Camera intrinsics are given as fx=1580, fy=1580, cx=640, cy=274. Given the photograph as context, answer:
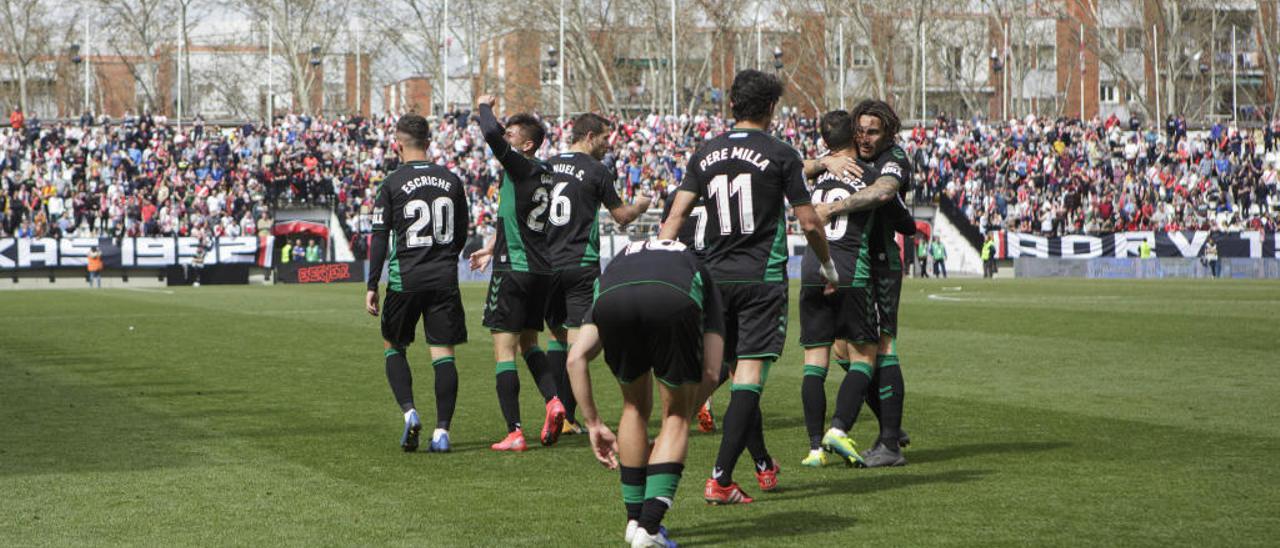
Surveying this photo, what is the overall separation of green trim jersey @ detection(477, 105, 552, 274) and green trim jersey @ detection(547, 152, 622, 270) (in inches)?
3.7

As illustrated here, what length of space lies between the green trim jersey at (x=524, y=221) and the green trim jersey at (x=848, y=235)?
1833mm

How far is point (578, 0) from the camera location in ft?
241

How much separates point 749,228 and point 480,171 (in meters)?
45.7

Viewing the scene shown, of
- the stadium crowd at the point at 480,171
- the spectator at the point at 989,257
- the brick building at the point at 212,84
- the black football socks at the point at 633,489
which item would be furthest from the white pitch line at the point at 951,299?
the brick building at the point at 212,84

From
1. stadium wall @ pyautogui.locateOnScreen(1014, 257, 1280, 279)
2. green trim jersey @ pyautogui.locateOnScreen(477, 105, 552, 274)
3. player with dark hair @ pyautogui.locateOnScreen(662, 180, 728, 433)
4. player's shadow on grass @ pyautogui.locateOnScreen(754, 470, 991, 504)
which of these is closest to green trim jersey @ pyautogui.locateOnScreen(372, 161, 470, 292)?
green trim jersey @ pyautogui.locateOnScreen(477, 105, 552, 274)

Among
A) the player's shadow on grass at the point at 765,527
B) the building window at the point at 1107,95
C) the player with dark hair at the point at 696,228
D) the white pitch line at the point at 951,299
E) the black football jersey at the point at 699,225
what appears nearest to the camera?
the player's shadow on grass at the point at 765,527

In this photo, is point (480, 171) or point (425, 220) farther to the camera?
point (480, 171)

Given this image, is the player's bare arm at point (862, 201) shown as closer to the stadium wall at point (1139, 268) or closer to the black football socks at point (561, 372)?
the black football socks at point (561, 372)

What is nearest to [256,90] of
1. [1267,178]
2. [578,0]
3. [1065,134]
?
[578,0]

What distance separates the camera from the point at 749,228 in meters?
7.79

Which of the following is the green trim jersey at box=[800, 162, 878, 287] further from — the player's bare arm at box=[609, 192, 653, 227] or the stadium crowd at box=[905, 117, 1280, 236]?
the stadium crowd at box=[905, 117, 1280, 236]

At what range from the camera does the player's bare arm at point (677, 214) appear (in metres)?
7.28

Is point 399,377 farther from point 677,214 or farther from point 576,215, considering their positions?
point 677,214

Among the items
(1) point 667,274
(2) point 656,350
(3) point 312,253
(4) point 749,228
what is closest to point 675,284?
(1) point 667,274
